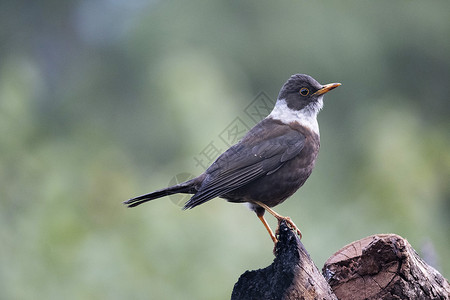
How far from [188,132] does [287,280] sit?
4.61 metres

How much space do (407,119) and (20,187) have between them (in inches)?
224

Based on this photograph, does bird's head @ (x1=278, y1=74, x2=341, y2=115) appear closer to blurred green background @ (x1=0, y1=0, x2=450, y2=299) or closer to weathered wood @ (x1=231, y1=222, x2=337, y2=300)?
blurred green background @ (x1=0, y1=0, x2=450, y2=299)

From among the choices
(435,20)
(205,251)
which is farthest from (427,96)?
(205,251)

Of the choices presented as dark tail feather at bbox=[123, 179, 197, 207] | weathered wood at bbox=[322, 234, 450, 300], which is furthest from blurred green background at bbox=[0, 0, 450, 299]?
dark tail feather at bbox=[123, 179, 197, 207]

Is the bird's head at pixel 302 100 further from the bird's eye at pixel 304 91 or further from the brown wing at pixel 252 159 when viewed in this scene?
the brown wing at pixel 252 159

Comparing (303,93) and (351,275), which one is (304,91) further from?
(351,275)

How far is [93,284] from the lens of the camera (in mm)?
7219

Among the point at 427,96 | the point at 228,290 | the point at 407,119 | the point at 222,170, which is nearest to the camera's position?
the point at 222,170

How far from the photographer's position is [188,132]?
779cm

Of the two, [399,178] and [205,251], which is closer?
[205,251]

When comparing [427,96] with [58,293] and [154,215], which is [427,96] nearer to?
[154,215]

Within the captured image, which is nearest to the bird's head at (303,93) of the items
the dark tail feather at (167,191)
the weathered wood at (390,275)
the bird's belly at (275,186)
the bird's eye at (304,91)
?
the bird's eye at (304,91)

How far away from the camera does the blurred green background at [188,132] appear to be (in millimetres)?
7258

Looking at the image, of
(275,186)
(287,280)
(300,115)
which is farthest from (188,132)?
(287,280)
